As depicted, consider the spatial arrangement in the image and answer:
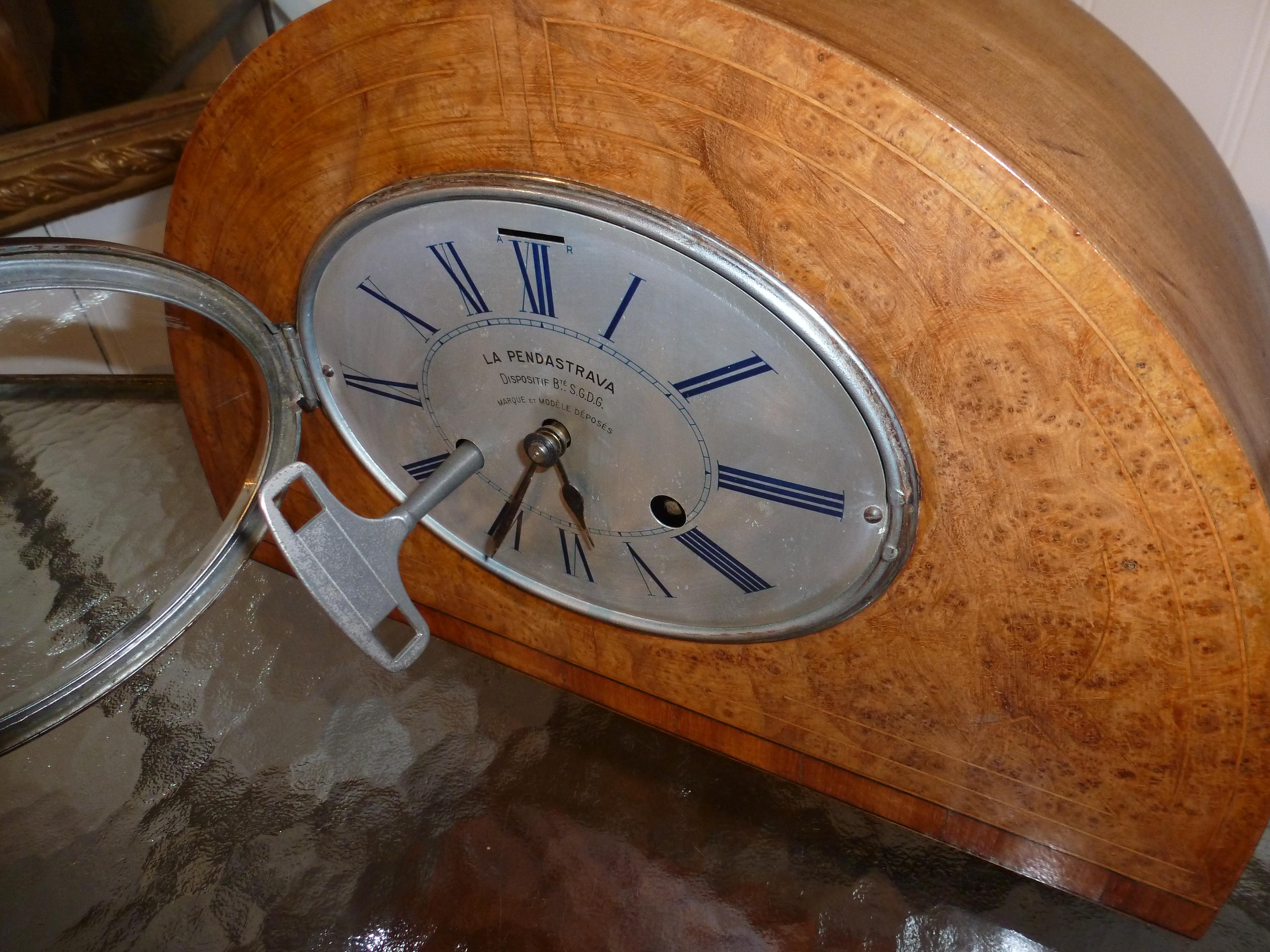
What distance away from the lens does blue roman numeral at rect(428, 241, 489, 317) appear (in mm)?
650

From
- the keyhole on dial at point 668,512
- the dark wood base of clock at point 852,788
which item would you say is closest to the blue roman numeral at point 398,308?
the keyhole on dial at point 668,512

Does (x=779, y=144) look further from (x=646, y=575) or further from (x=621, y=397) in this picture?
(x=646, y=575)

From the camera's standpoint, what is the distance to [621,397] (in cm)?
67

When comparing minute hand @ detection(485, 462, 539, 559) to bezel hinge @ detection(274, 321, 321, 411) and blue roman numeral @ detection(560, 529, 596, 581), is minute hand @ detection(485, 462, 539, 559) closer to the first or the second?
blue roman numeral @ detection(560, 529, 596, 581)

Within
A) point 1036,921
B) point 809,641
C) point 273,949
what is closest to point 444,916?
point 273,949

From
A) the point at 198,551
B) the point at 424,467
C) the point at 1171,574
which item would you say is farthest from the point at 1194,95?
the point at 198,551

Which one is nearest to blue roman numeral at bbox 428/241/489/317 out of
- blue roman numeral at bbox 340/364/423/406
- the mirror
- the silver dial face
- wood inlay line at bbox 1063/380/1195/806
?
the silver dial face

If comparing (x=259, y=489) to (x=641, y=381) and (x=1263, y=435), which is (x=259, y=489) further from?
(x=1263, y=435)

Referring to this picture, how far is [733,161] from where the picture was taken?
0.54 metres

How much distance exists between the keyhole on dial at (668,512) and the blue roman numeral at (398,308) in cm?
21

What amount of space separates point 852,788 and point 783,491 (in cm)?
33

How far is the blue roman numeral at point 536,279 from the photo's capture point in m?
0.62

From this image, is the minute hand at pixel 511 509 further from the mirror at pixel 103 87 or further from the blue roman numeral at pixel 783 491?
the mirror at pixel 103 87

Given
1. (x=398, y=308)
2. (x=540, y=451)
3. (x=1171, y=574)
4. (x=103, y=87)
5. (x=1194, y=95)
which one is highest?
(x=103, y=87)
